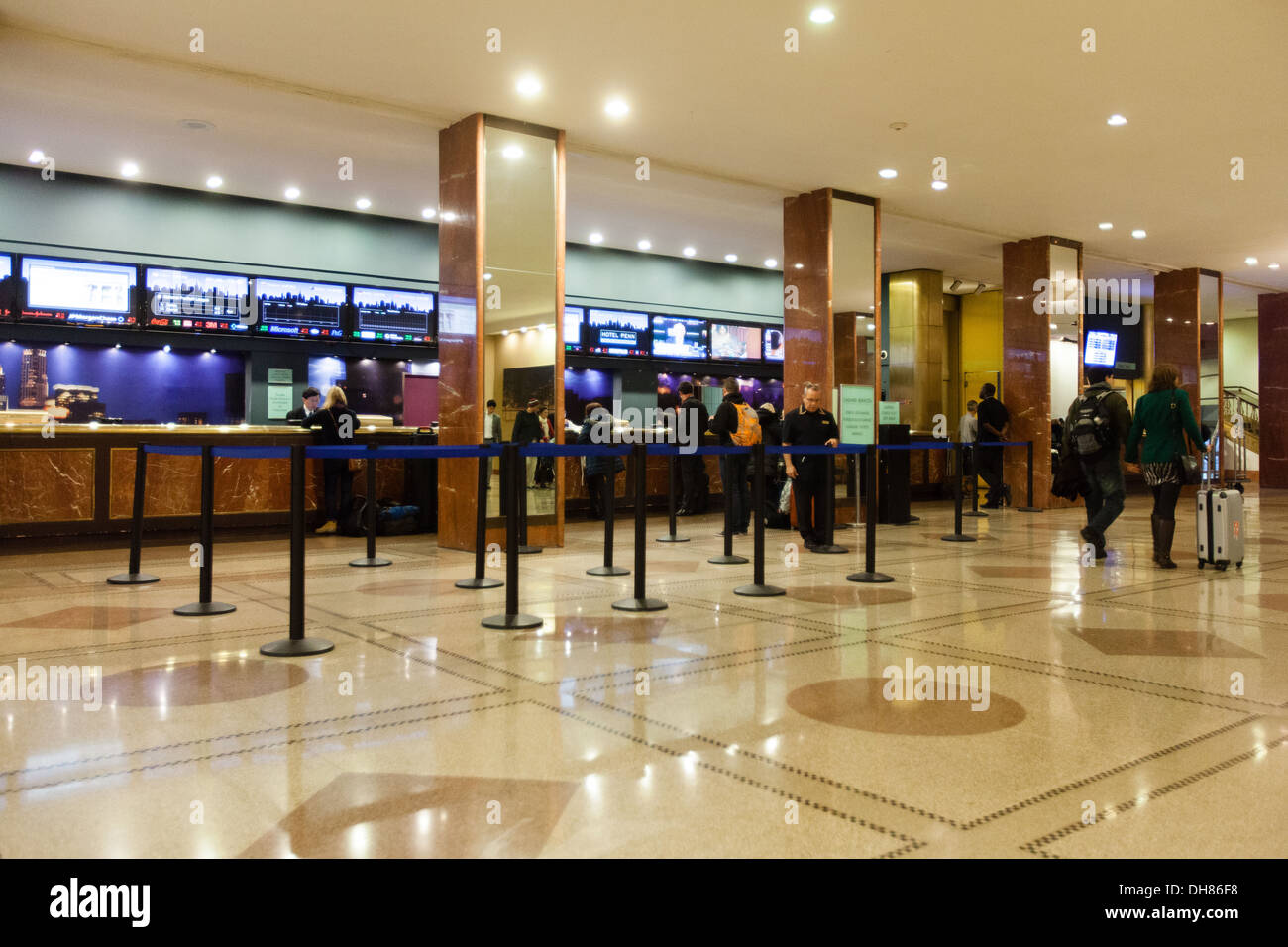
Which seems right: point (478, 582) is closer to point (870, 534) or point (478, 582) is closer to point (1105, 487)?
point (870, 534)

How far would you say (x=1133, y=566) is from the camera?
7.16 m

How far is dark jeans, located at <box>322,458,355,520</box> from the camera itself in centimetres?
986

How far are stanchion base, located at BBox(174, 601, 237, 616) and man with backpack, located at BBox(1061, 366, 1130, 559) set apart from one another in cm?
646

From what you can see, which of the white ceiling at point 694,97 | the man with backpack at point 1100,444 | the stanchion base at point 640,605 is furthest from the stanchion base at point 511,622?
the man with backpack at point 1100,444

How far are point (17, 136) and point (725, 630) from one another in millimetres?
8602

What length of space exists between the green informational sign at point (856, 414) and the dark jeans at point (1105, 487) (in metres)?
3.59

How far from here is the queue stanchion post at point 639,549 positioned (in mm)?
5199

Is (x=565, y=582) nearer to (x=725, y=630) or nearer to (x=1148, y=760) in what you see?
(x=725, y=630)

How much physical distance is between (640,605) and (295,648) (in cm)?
189

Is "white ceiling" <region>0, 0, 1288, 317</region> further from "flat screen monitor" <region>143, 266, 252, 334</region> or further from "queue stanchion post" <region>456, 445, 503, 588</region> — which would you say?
"queue stanchion post" <region>456, 445, 503, 588</region>

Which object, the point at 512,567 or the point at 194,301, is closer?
the point at 512,567

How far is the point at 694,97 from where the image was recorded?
8.18 meters

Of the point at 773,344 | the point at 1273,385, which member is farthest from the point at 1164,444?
the point at 1273,385
